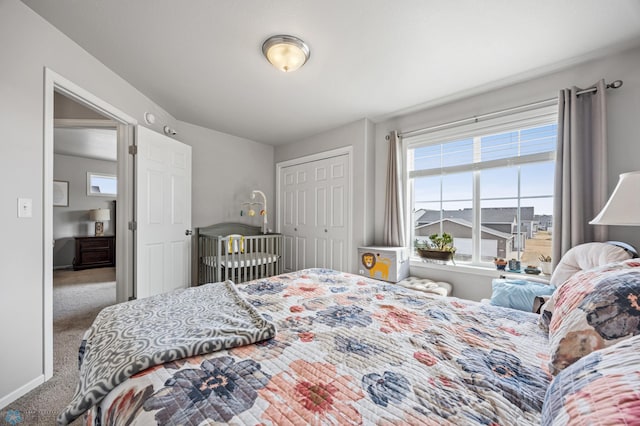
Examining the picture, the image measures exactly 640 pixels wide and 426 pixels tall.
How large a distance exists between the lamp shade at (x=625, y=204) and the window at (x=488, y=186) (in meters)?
1.22

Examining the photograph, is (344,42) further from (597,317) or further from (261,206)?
(261,206)

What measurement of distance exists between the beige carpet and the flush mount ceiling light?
2669 mm

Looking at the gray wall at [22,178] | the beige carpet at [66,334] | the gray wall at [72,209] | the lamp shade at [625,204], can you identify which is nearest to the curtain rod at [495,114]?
the lamp shade at [625,204]

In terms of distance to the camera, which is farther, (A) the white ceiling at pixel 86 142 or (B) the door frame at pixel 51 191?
(A) the white ceiling at pixel 86 142

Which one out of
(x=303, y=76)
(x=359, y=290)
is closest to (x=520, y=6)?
(x=303, y=76)

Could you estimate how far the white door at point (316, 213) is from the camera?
3.76m

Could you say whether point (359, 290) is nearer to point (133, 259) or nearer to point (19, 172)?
point (19, 172)

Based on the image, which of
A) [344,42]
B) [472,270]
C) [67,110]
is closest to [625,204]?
[472,270]

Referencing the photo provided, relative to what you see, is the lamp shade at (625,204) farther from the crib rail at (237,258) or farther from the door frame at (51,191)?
the door frame at (51,191)

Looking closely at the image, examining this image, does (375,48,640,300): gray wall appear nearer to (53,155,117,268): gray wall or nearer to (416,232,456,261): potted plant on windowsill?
(416,232,456,261): potted plant on windowsill

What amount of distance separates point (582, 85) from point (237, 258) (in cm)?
417

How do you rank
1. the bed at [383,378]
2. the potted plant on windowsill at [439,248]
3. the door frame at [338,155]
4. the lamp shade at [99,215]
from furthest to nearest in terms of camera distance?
the lamp shade at [99,215], the door frame at [338,155], the potted plant on windowsill at [439,248], the bed at [383,378]

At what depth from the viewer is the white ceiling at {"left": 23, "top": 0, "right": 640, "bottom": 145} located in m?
1.66

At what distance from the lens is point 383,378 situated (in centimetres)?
79
